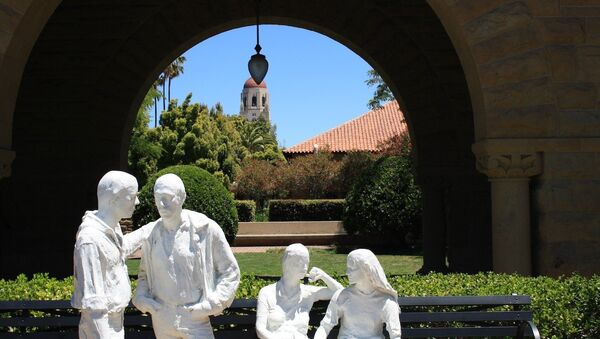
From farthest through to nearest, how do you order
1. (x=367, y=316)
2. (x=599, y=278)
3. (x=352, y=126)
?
(x=352, y=126)
(x=599, y=278)
(x=367, y=316)

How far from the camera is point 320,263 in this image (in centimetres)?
1927

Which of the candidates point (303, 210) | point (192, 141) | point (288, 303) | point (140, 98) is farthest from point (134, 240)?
point (192, 141)

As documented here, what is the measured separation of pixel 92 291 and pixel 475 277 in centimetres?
452

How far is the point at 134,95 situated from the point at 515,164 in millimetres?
7606

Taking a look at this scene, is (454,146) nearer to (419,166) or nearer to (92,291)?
(419,166)

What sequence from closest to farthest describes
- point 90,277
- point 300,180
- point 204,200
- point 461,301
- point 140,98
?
point 90,277
point 461,301
point 140,98
point 204,200
point 300,180

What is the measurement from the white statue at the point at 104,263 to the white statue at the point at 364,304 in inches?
54.1

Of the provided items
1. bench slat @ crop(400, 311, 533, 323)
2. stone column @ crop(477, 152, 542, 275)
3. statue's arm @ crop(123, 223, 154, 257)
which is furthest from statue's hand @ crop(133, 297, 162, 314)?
stone column @ crop(477, 152, 542, 275)

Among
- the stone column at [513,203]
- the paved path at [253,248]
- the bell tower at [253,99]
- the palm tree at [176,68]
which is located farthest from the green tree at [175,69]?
the bell tower at [253,99]

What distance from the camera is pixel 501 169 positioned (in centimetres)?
817

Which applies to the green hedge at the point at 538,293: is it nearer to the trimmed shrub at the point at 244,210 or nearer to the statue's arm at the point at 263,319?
the statue's arm at the point at 263,319

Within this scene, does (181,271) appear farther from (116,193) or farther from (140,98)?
(140,98)

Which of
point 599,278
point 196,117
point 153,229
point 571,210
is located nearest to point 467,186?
point 571,210

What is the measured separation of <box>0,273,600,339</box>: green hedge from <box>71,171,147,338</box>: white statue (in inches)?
104
